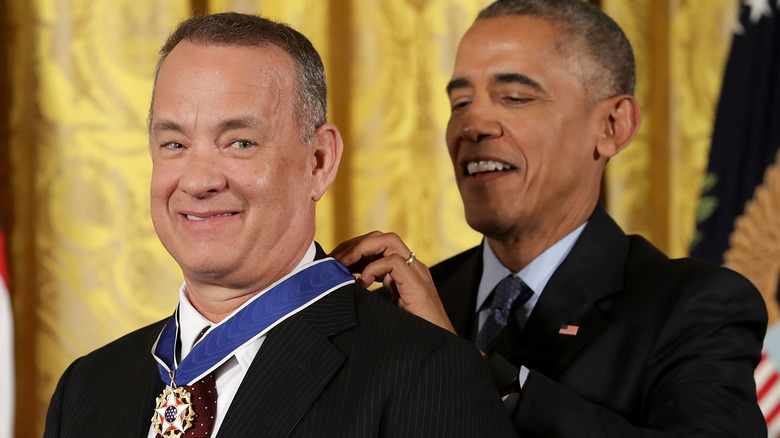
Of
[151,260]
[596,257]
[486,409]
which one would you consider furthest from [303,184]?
[151,260]

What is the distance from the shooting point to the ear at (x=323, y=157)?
1.30 meters

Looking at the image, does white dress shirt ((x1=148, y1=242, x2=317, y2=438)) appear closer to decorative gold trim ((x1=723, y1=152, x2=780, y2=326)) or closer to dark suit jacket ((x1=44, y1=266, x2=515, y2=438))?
dark suit jacket ((x1=44, y1=266, x2=515, y2=438))

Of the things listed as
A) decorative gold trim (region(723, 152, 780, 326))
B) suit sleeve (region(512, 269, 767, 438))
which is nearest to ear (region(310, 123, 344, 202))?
suit sleeve (region(512, 269, 767, 438))

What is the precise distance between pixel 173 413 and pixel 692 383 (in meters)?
0.82

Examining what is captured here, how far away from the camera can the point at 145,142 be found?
2781mm

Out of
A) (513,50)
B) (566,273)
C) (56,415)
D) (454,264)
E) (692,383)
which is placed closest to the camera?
(56,415)

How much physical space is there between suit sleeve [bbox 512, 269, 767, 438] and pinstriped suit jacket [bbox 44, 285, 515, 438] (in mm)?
299

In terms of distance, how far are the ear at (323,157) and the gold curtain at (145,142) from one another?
158 centimetres

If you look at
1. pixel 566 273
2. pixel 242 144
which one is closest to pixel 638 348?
pixel 566 273

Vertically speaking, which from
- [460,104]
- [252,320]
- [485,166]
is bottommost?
[252,320]

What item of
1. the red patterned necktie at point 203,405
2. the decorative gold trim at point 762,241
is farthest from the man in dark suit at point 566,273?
the decorative gold trim at point 762,241

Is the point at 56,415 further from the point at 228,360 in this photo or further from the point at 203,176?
the point at 203,176

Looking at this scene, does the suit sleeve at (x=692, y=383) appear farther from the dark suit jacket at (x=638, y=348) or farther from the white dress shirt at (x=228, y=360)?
the white dress shirt at (x=228, y=360)

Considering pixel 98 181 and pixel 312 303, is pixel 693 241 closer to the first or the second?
pixel 98 181
